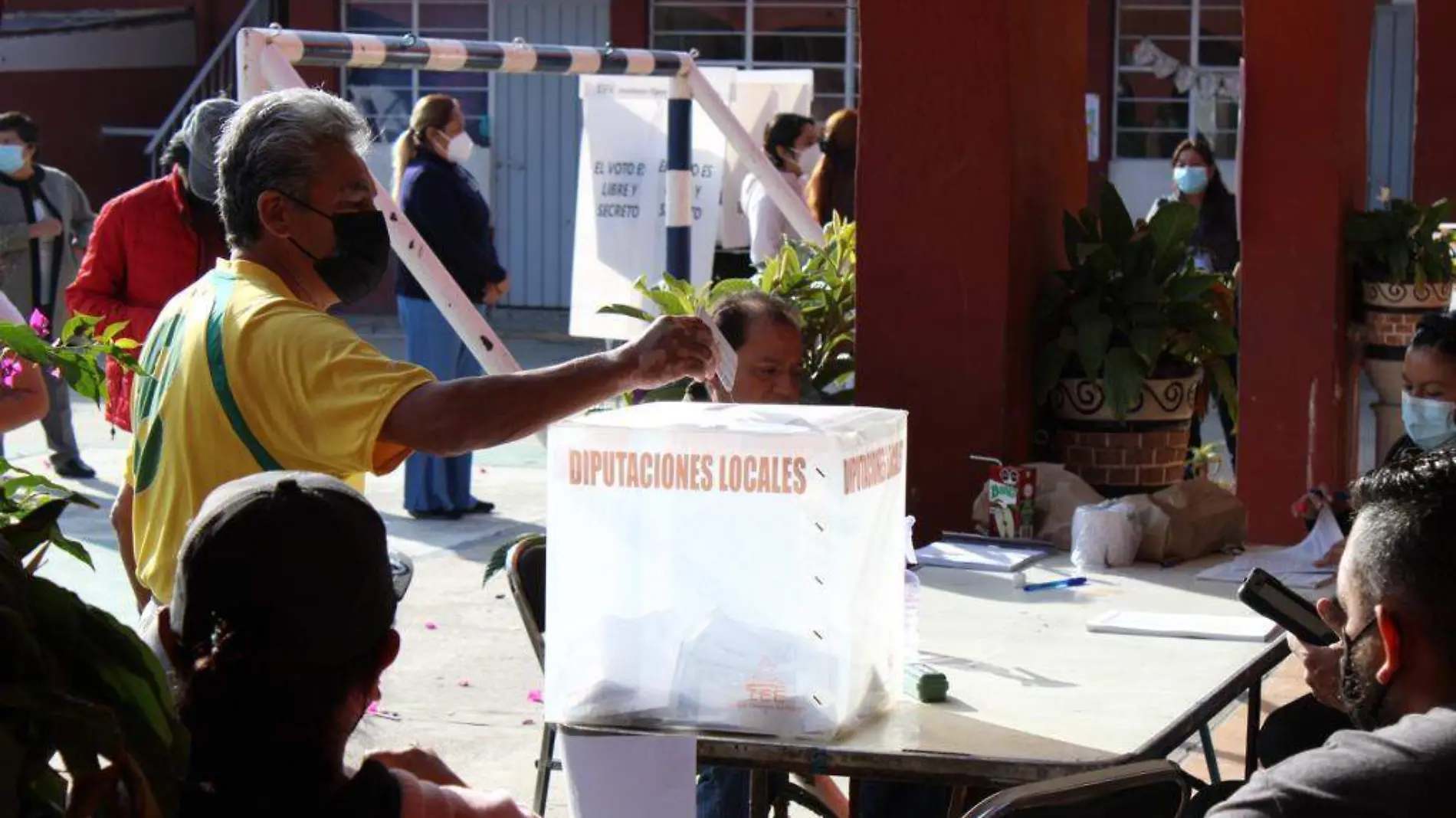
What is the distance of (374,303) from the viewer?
58.9 ft

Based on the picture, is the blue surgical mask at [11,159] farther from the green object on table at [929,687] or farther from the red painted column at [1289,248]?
the green object on table at [929,687]

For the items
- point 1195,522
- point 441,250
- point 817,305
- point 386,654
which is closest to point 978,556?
point 1195,522

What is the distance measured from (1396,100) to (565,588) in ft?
49.0

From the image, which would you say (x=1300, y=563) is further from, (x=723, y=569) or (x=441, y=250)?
(x=441, y=250)

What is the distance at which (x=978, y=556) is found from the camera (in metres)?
4.46

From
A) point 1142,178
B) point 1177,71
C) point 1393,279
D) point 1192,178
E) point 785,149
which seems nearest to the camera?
point 1393,279

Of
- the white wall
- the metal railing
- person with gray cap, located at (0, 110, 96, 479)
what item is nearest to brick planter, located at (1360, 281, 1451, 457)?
person with gray cap, located at (0, 110, 96, 479)

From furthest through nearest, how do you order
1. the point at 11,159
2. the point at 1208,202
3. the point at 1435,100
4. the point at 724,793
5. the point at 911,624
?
the point at 1435,100
the point at 1208,202
the point at 11,159
the point at 724,793
the point at 911,624

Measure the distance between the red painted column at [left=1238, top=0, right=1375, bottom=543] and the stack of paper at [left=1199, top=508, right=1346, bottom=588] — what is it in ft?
9.41

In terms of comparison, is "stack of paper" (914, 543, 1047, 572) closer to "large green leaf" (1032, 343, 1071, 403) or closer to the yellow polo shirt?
"large green leaf" (1032, 343, 1071, 403)

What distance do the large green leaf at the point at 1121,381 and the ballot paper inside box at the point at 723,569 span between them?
2.46 m

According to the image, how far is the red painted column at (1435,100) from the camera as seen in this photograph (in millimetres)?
13055

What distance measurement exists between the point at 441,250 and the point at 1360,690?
22.4ft

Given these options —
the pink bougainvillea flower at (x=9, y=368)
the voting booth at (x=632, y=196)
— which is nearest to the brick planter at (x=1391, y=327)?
the voting booth at (x=632, y=196)
